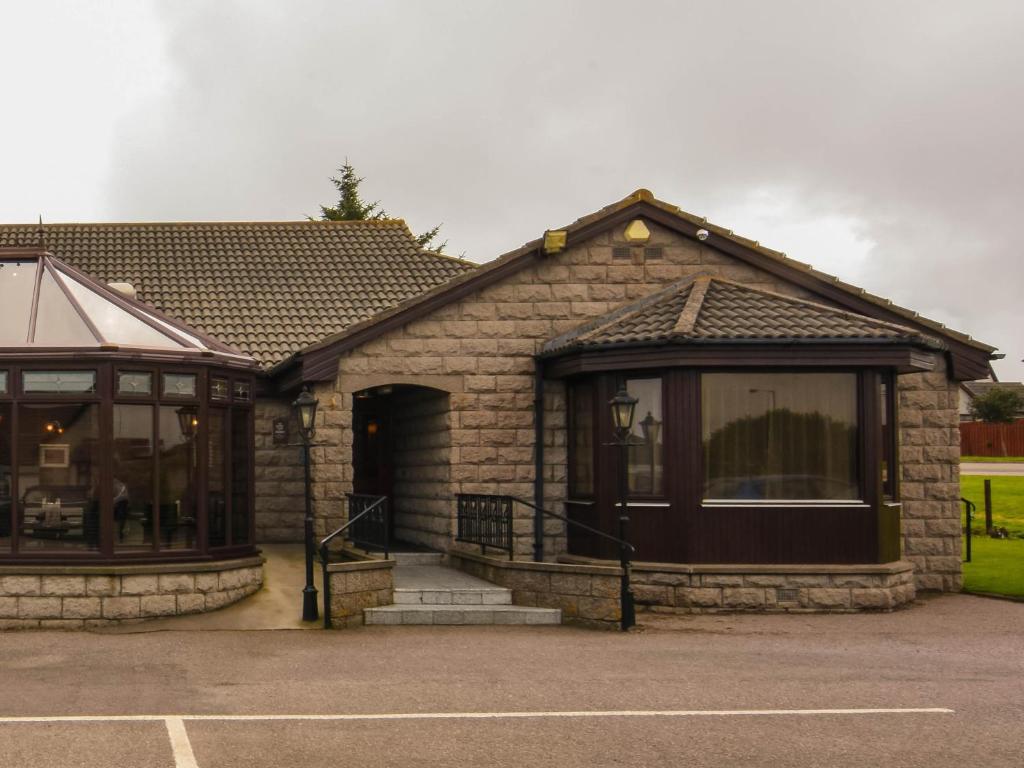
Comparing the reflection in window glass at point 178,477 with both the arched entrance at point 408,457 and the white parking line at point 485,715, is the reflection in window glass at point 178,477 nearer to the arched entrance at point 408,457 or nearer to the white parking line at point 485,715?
the arched entrance at point 408,457

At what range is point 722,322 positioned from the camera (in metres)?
15.8

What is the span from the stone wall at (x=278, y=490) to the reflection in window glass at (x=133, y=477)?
456 cm

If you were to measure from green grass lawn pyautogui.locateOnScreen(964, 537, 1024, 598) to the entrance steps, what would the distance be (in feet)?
23.0

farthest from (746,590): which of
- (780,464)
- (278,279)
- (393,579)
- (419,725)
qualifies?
(278,279)

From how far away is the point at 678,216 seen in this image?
17.7 m

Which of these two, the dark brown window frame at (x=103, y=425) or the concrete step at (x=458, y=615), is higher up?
the dark brown window frame at (x=103, y=425)

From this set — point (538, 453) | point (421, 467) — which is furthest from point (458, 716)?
point (421, 467)

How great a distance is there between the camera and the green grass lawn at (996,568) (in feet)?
58.5

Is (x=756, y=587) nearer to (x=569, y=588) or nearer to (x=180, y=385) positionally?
(x=569, y=588)

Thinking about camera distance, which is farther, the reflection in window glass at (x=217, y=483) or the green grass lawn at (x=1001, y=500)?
the green grass lawn at (x=1001, y=500)

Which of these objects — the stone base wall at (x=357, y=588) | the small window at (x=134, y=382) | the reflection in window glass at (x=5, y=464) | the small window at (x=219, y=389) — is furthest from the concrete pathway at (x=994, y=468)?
the reflection in window glass at (x=5, y=464)

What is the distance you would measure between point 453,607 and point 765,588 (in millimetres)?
3790

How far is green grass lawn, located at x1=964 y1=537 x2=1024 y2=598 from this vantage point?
17825mm

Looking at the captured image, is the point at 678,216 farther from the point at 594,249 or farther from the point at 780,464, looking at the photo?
the point at 780,464
